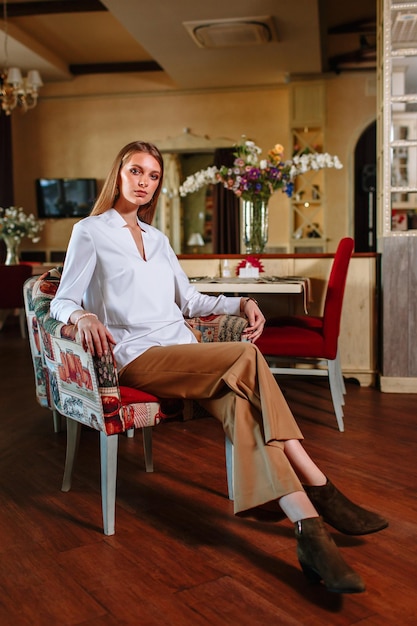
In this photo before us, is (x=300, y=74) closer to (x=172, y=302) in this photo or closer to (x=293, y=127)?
(x=293, y=127)

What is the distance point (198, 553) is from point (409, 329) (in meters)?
2.65

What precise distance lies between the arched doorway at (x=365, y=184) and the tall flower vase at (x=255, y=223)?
→ 463 centimetres

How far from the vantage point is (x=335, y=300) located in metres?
3.39

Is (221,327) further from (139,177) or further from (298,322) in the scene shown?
(298,322)

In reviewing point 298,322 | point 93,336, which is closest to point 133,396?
point 93,336

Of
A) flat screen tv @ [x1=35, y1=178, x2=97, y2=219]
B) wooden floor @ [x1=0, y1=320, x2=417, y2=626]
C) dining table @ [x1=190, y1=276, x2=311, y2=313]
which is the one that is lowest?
wooden floor @ [x1=0, y1=320, x2=417, y2=626]

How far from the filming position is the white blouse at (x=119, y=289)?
7.07ft

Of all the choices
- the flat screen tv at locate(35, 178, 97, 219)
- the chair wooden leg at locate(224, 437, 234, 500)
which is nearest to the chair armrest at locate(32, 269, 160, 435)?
the chair wooden leg at locate(224, 437, 234, 500)

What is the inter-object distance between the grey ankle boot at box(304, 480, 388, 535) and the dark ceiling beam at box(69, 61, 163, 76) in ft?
27.4

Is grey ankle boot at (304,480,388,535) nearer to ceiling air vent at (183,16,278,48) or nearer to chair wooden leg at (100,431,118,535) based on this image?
chair wooden leg at (100,431,118,535)

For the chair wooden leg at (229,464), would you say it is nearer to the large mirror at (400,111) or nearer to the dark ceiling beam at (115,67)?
the large mirror at (400,111)

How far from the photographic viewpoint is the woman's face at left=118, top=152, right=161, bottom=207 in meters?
2.24

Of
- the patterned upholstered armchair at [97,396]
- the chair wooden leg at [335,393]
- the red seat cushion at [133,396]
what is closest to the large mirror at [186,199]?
the chair wooden leg at [335,393]

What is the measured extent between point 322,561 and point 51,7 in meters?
7.19
